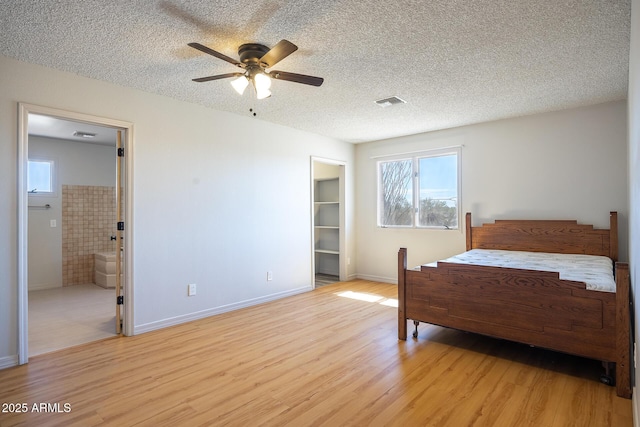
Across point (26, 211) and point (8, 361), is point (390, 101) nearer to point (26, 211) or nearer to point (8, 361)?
point (26, 211)

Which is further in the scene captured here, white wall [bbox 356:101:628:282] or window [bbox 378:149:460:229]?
window [bbox 378:149:460:229]

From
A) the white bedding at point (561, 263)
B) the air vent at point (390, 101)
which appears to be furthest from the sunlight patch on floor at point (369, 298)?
the air vent at point (390, 101)

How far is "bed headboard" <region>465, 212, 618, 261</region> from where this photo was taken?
368 cm

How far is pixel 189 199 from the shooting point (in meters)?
3.73

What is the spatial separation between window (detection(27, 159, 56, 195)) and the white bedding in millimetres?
6121

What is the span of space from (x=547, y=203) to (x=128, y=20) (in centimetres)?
462

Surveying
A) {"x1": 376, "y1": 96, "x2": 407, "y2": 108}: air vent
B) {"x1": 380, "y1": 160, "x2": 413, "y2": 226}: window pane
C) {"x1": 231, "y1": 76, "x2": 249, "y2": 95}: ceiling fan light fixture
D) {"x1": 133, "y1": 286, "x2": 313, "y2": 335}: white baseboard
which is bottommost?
{"x1": 133, "y1": 286, "x2": 313, "y2": 335}: white baseboard

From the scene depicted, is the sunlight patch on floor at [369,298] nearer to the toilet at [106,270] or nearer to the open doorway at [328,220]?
the open doorway at [328,220]

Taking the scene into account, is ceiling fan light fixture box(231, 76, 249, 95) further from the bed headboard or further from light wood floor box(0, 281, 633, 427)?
the bed headboard

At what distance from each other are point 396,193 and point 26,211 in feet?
15.3

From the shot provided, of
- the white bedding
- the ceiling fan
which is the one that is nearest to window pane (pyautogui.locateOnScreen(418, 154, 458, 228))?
the white bedding

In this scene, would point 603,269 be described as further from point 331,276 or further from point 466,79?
point 331,276

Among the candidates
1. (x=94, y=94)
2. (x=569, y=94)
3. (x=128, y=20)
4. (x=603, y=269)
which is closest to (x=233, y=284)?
(x=94, y=94)

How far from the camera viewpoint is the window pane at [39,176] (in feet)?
17.9
